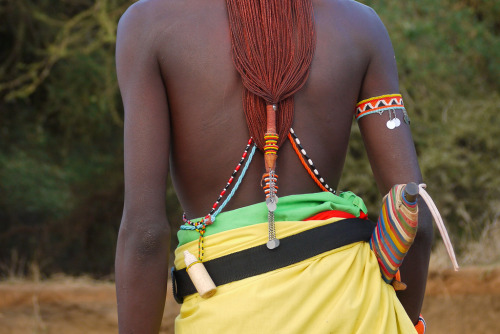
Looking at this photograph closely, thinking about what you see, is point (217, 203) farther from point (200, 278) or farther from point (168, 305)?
point (168, 305)

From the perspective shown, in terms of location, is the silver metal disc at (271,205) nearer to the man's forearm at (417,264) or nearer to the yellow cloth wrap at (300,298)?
the yellow cloth wrap at (300,298)

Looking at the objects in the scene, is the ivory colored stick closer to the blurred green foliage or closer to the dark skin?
the dark skin

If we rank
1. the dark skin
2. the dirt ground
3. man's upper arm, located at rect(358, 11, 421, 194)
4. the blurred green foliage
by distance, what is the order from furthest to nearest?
1. the blurred green foliage
2. the dirt ground
3. man's upper arm, located at rect(358, 11, 421, 194)
4. the dark skin

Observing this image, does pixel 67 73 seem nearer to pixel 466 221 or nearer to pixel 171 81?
pixel 466 221

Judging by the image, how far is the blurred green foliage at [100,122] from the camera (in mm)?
6297

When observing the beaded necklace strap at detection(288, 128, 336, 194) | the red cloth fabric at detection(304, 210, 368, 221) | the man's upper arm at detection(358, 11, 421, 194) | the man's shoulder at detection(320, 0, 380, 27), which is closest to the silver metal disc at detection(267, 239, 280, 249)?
the red cloth fabric at detection(304, 210, 368, 221)

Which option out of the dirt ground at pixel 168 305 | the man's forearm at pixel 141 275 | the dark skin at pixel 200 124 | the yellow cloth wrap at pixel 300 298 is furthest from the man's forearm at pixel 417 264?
the dirt ground at pixel 168 305

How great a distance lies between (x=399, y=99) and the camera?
6.47 feet

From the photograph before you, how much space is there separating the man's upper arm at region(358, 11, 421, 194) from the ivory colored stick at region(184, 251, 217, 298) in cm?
59

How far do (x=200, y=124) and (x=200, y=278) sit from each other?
398 millimetres

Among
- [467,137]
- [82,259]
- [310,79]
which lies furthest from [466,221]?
[310,79]

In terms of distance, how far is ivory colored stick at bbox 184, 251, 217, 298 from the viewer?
5.54 ft

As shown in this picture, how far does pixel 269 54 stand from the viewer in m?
1.82

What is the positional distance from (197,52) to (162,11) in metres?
0.15
